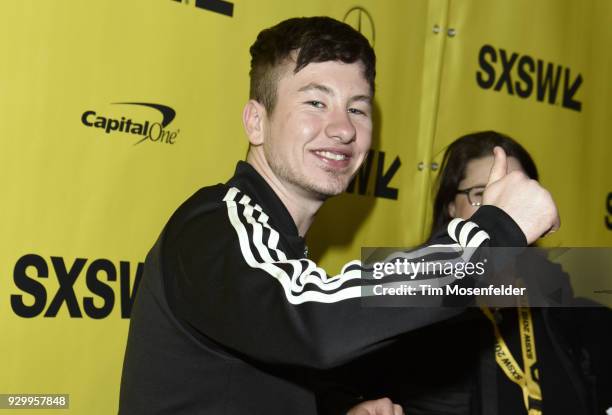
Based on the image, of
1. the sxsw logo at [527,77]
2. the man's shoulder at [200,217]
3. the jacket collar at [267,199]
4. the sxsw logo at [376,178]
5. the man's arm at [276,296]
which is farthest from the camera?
the sxsw logo at [527,77]

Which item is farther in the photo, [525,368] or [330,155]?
[525,368]

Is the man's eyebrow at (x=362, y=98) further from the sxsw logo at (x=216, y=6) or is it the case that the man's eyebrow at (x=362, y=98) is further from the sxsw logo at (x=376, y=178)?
the sxsw logo at (x=376, y=178)

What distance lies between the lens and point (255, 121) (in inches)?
59.3

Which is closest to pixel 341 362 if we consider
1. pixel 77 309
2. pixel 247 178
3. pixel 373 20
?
pixel 247 178

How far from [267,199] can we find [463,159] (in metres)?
0.83

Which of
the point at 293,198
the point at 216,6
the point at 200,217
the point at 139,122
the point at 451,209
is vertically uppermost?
the point at 216,6

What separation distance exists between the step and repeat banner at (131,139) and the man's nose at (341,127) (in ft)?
1.93

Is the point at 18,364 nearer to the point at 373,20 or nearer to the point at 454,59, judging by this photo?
the point at 373,20

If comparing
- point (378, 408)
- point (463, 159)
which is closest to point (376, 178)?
point (463, 159)

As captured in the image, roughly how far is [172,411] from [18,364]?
584 millimetres

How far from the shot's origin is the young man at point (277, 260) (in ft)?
3.09

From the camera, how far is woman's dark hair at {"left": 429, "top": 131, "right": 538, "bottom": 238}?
1.95m

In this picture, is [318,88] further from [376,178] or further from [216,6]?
[376,178]

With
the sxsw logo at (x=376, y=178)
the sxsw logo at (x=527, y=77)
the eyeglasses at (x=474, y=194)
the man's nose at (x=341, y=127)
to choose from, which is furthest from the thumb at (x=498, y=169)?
the sxsw logo at (x=527, y=77)
